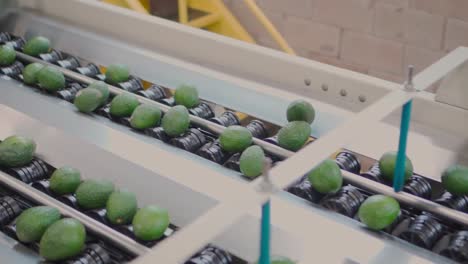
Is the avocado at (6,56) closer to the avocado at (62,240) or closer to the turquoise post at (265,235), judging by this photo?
the avocado at (62,240)

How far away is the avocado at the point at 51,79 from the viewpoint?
219 cm

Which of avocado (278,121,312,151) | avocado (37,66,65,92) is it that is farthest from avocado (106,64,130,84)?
avocado (278,121,312,151)

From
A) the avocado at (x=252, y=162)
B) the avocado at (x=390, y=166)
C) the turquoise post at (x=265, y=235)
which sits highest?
the avocado at (x=390, y=166)

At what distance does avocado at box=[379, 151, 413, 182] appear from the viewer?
169 cm

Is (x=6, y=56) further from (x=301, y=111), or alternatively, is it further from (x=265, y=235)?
(x=265, y=235)

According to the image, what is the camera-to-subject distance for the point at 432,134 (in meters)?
1.90

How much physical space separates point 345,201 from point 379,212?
119mm

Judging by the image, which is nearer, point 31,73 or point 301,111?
→ point 301,111

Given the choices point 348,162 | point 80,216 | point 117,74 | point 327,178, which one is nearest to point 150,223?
point 80,216

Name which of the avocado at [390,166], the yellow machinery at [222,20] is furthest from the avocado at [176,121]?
the yellow machinery at [222,20]

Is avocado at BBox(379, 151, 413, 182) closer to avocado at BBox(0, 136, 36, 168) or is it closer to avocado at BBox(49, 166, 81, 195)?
avocado at BBox(49, 166, 81, 195)

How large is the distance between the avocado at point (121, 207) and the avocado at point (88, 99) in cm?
50

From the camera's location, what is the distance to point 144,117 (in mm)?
1979

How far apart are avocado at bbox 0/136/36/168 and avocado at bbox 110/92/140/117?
277mm
